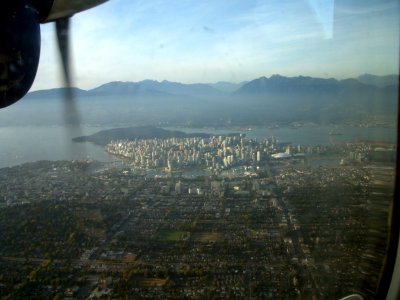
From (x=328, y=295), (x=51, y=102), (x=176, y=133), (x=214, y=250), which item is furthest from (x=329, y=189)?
(x=51, y=102)

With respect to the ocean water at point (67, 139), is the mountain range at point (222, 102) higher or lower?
higher

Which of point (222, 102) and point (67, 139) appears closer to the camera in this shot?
point (67, 139)

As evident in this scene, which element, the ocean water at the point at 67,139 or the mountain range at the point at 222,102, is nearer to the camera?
the mountain range at the point at 222,102

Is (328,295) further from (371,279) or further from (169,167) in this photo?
(169,167)

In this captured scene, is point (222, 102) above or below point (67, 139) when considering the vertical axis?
above
